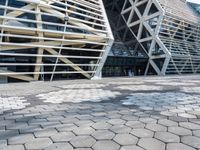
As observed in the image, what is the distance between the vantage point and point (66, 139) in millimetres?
3652

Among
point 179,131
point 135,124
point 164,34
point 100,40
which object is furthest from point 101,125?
point 164,34

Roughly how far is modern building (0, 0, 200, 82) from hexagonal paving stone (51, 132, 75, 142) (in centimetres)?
1408

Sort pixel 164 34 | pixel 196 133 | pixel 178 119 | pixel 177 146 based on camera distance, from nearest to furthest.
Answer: pixel 177 146 < pixel 196 133 < pixel 178 119 < pixel 164 34

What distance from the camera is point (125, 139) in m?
3.61

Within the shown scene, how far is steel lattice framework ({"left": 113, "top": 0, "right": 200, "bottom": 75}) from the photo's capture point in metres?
32.8

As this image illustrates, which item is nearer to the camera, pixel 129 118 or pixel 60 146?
pixel 60 146

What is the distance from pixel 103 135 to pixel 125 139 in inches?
17.6

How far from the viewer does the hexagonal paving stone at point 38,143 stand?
3.33 meters

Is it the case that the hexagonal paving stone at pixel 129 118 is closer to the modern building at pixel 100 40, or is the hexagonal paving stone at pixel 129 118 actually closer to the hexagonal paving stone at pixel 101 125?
the hexagonal paving stone at pixel 101 125

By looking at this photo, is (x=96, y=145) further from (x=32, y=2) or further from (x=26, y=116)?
(x=32, y=2)

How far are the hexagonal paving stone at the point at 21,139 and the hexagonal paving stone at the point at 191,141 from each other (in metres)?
2.69

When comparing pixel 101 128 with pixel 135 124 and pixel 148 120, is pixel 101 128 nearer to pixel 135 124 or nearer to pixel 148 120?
pixel 135 124

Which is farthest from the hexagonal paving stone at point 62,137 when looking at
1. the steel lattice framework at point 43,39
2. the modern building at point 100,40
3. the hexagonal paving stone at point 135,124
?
the modern building at point 100,40

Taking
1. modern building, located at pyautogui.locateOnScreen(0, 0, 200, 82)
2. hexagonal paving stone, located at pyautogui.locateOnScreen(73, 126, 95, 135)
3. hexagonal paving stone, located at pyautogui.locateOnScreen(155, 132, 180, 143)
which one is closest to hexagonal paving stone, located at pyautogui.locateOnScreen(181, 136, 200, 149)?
hexagonal paving stone, located at pyautogui.locateOnScreen(155, 132, 180, 143)
